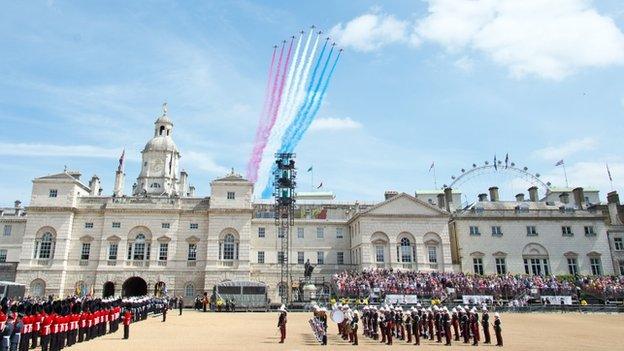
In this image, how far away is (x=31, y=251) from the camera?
50.5m

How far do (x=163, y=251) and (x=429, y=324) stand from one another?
3598 cm

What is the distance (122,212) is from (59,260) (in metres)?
7.90

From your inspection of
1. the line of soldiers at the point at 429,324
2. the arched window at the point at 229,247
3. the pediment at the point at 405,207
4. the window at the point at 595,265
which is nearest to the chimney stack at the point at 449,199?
the pediment at the point at 405,207

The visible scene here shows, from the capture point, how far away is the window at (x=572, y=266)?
184 feet

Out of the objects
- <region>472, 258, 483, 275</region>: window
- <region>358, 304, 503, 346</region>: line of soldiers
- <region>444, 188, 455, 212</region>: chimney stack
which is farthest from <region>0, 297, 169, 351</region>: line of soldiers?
<region>444, 188, 455, 212</region>: chimney stack

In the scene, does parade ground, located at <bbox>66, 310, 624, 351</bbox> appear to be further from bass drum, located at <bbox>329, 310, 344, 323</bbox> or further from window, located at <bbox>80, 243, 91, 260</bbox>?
window, located at <bbox>80, 243, 91, 260</bbox>

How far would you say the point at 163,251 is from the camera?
52.5m

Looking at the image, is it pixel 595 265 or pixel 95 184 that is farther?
pixel 95 184

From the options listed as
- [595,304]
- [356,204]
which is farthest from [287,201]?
[595,304]

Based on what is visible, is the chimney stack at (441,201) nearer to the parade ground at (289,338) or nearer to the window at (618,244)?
the window at (618,244)

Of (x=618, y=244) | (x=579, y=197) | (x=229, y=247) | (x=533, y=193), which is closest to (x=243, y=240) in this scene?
(x=229, y=247)

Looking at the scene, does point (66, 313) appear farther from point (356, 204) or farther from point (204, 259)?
point (356, 204)

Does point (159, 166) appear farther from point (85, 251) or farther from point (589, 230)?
point (589, 230)

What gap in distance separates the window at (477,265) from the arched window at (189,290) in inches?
1269
